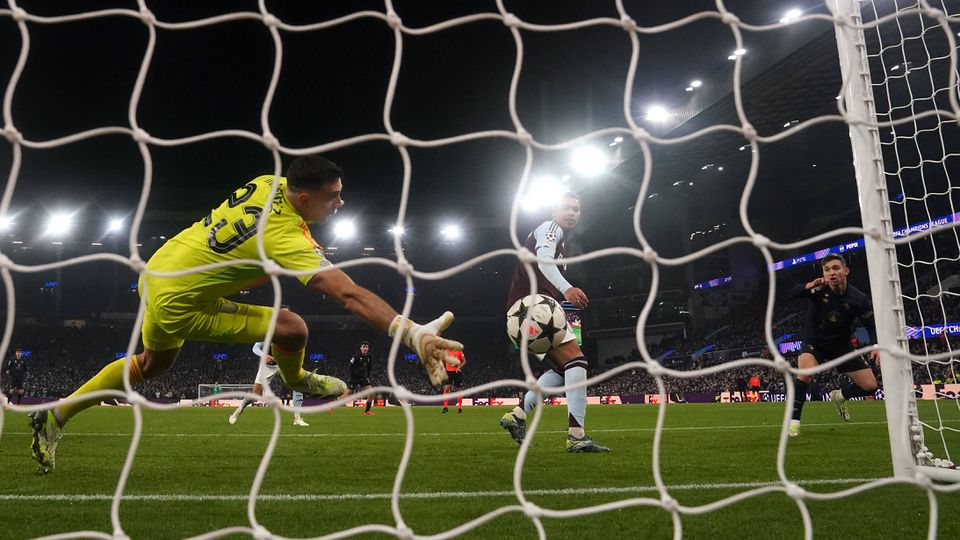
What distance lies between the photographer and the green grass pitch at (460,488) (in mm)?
2371

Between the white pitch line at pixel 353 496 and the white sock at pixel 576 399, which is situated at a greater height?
the white sock at pixel 576 399

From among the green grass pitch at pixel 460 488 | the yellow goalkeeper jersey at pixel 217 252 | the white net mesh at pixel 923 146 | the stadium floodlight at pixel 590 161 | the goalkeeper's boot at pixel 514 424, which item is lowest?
the green grass pitch at pixel 460 488

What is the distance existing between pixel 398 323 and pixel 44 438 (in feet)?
8.56

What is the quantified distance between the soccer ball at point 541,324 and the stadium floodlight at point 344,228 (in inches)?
1020

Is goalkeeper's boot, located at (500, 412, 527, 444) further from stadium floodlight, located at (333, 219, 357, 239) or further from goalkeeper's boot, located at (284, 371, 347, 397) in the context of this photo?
stadium floodlight, located at (333, 219, 357, 239)

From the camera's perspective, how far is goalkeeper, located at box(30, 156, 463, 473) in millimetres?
2977

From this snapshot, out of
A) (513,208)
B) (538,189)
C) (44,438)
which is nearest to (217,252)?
(44,438)

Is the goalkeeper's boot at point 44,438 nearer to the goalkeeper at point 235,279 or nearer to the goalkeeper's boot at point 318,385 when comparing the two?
the goalkeeper at point 235,279

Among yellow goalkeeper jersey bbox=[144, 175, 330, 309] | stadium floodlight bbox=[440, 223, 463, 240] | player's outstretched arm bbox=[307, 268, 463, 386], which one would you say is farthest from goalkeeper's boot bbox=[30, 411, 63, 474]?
stadium floodlight bbox=[440, 223, 463, 240]

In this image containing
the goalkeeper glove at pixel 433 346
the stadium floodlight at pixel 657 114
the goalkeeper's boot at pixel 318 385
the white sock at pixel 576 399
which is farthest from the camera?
the stadium floodlight at pixel 657 114

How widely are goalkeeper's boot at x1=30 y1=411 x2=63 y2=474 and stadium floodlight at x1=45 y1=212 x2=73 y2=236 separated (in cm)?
2896

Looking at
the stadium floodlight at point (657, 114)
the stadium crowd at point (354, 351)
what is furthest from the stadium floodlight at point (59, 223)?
the stadium floodlight at point (657, 114)

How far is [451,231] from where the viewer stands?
32.6 metres

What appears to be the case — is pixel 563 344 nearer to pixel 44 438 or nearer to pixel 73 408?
pixel 73 408
